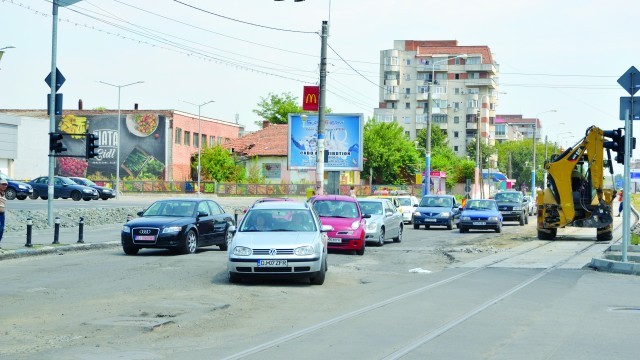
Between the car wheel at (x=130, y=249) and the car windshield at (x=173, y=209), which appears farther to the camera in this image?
the car windshield at (x=173, y=209)

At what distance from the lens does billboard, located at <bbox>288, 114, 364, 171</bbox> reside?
49250mm

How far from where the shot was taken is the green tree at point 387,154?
9600 cm

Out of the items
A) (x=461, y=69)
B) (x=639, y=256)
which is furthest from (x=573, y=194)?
(x=461, y=69)

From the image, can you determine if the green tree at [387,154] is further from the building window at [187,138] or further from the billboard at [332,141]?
the billboard at [332,141]

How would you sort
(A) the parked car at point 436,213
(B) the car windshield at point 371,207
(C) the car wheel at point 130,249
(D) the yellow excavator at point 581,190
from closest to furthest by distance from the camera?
(C) the car wheel at point 130,249, (B) the car windshield at point 371,207, (D) the yellow excavator at point 581,190, (A) the parked car at point 436,213

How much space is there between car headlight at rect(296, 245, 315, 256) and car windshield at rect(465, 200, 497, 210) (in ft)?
84.1

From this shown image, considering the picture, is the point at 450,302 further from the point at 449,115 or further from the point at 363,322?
the point at 449,115

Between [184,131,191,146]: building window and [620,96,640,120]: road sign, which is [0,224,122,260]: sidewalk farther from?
[184,131,191,146]: building window

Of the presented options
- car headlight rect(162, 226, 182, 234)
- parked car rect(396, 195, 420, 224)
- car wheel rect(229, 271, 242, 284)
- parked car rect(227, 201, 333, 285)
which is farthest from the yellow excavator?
car wheel rect(229, 271, 242, 284)

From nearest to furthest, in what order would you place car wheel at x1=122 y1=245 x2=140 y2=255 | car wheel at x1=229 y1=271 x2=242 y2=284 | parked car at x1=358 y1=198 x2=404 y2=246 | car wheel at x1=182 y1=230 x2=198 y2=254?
car wheel at x1=229 y1=271 x2=242 y2=284 → car wheel at x1=122 y1=245 x2=140 y2=255 → car wheel at x1=182 y1=230 x2=198 y2=254 → parked car at x1=358 y1=198 x2=404 y2=246

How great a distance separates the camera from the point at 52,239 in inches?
1091

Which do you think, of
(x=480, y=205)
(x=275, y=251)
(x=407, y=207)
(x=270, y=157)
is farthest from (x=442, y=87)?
(x=275, y=251)

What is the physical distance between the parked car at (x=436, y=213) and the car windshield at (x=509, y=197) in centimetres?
616

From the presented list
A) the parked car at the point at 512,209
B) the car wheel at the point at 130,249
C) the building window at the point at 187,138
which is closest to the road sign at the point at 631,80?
the car wheel at the point at 130,249
